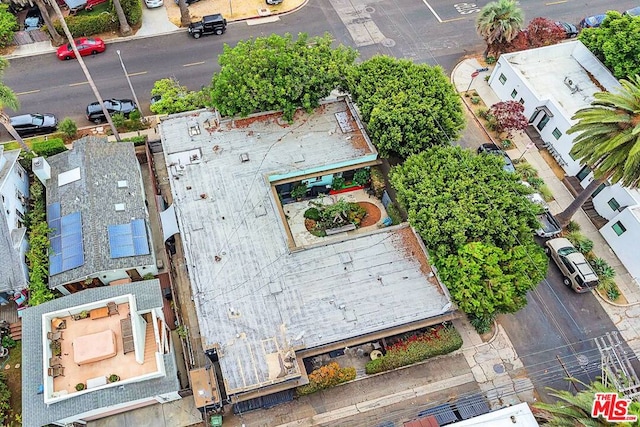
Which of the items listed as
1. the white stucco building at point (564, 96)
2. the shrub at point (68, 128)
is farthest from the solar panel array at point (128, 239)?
the white stucco building at point (564, 96)

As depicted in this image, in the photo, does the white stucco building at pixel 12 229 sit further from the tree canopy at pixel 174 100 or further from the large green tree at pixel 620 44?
the large green tree at pixel 620 44

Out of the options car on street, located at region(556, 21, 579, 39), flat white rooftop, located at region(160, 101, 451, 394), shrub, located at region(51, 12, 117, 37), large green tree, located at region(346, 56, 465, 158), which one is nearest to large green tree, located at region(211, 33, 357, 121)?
large green tree, located at region(346, 56, 465, 158)

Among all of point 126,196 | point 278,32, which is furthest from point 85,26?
point 126,196

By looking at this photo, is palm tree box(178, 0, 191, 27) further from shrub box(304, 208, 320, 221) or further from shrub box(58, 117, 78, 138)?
shrub box(304, 208, 320, 221)

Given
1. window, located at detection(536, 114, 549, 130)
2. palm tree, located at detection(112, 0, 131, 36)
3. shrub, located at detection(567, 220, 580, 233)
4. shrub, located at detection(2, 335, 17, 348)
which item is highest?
palm tree, located at detection(112, 0, 131, 36)

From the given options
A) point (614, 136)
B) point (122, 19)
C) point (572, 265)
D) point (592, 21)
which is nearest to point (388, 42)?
point (592, 21)

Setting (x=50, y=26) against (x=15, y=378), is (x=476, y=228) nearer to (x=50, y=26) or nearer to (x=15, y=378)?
(x=15, y=378)
